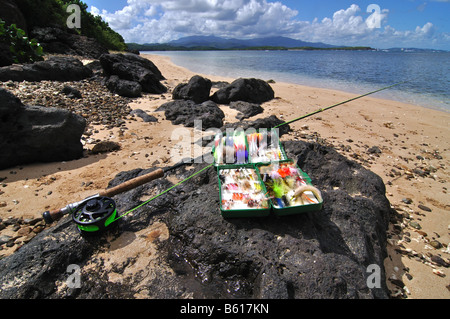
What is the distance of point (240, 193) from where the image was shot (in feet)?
10.9

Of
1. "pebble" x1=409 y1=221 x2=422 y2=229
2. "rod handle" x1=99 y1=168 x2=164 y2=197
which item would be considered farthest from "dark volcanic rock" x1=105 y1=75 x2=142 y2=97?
"pebble" x1=409 y1=221 x2=422 y2=229

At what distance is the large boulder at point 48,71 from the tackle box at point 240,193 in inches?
465

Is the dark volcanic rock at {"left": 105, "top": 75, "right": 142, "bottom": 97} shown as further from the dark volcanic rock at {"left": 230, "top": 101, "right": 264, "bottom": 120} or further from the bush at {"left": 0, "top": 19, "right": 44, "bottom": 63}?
the bush at {"left": 0, "top": 19, "right": 44, "bottom": 63}

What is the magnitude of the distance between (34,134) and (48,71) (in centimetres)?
833

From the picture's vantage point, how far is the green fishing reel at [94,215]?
2875 mm

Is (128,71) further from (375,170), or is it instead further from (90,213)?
(375,170)

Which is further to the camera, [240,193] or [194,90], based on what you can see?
[194,90]

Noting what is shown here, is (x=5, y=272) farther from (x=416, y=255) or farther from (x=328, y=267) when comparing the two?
(x=416, y=255)

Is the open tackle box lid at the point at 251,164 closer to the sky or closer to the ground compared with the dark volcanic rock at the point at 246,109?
closer to the sky

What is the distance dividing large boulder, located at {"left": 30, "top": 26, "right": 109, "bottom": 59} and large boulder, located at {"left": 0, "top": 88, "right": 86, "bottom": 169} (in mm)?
18771

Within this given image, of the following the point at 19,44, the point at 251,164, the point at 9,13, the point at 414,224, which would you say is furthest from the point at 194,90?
the point at 9,13

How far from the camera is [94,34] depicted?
37.5 metres

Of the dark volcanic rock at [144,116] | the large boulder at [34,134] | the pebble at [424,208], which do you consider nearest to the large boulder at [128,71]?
the dark volcanic rock at [144,116]

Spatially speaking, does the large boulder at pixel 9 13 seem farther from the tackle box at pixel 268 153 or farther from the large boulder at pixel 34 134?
the tackle box at pixel 268 153
